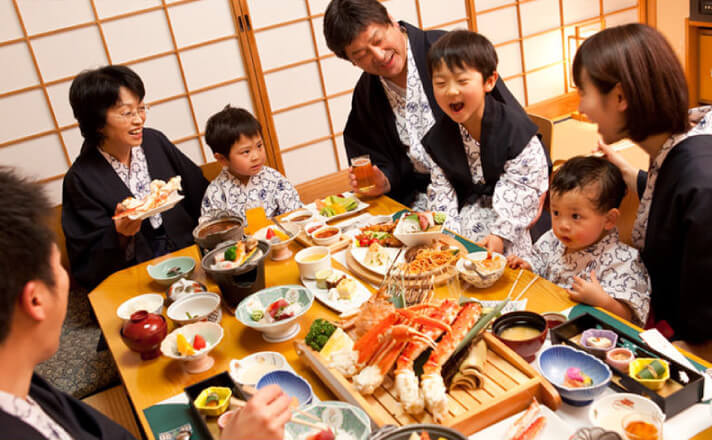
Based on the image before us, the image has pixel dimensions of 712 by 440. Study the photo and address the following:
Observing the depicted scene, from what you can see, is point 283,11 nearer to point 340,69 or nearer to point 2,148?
point 340,69

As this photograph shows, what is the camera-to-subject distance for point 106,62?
452 cm

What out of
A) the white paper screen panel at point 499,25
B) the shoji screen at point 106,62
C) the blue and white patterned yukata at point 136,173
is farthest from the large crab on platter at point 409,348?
the white paper screen panel at point 499,25

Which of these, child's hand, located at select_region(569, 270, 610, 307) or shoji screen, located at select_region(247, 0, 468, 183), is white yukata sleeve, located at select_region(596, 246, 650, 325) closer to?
child's hand, located at select_region(569, 270, 610, 307)

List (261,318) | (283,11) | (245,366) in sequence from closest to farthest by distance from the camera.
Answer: (245,366) < (261,318) < (283,11)

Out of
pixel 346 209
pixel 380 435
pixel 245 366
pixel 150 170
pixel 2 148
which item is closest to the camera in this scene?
pixel 380 435

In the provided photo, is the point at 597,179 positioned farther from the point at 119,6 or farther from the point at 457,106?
the point at 119,6

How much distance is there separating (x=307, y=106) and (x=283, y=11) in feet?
2.66

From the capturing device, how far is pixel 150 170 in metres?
3.45

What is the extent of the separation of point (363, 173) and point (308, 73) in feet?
8.51

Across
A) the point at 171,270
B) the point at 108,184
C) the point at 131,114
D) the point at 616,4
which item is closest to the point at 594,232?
the point at 171,270

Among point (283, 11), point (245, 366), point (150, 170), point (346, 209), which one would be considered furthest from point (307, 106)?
point (245, 366)

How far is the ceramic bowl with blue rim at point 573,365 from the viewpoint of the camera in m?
1.44

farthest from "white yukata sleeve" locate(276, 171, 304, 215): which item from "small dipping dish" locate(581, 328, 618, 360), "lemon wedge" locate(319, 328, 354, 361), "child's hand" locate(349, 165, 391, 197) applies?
"small dipping dish" locate(581, 328, 618, 360)

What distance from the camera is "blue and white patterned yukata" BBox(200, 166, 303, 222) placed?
343cm
